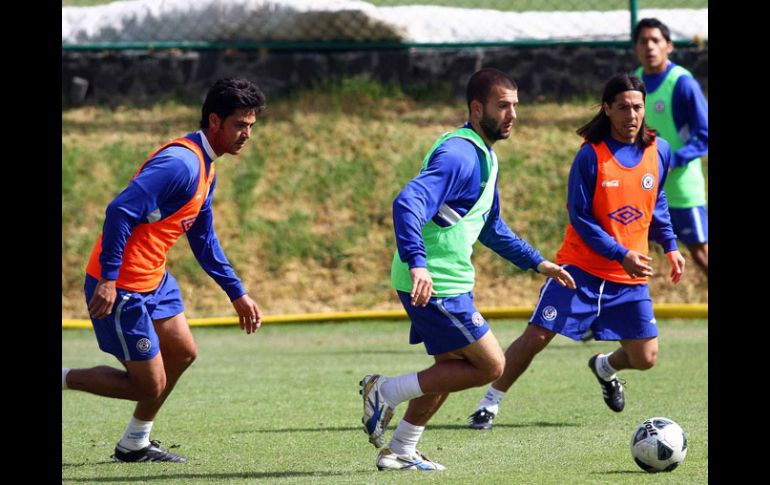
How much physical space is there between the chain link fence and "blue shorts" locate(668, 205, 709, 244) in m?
5.40

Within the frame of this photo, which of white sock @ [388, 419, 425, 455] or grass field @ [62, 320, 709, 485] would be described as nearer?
grass field @ [62, 320, 709, 485]

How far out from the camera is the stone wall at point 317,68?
15992mm

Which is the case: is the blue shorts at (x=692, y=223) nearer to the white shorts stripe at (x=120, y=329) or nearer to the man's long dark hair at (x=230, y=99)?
→ the man's long dark hair at (x=230, y=99)

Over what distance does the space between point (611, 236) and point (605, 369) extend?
36.7 inches

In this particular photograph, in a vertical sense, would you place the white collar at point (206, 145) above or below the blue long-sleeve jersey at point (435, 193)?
above

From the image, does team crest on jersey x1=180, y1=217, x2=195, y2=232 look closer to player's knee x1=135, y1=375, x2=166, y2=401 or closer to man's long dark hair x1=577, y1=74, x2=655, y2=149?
player's knee x1=135, y1=375, x2=166, y2=401

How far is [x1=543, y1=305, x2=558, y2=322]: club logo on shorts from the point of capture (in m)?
7.82

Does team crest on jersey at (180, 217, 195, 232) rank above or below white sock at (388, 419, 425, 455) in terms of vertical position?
above

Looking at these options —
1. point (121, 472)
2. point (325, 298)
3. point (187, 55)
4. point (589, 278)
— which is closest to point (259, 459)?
point (121, 472)

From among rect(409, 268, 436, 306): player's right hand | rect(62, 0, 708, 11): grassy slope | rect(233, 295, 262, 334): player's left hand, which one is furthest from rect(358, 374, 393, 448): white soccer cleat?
rect(62, 0, 708, 11): grassy slope

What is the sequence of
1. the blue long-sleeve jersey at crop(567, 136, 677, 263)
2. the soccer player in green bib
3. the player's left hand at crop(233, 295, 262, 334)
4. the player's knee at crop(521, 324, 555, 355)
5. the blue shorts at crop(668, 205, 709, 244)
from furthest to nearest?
1. the blue shorts at crop(668, 205, 709, 244)
2. the soccer player in green bib
3. the player's knee at crop(521, 324, 555, 355)
4. the blue long-sleeve jersey at crop(567, 136, 677, 263)
5. the player's left hand at crop(233, 295, 262, 334)

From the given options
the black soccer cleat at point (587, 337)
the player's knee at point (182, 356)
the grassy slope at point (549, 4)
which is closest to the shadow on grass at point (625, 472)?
the black soccer cleat at point (587, 337)

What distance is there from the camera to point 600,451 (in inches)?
265

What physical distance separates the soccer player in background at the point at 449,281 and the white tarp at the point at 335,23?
1005 cm
